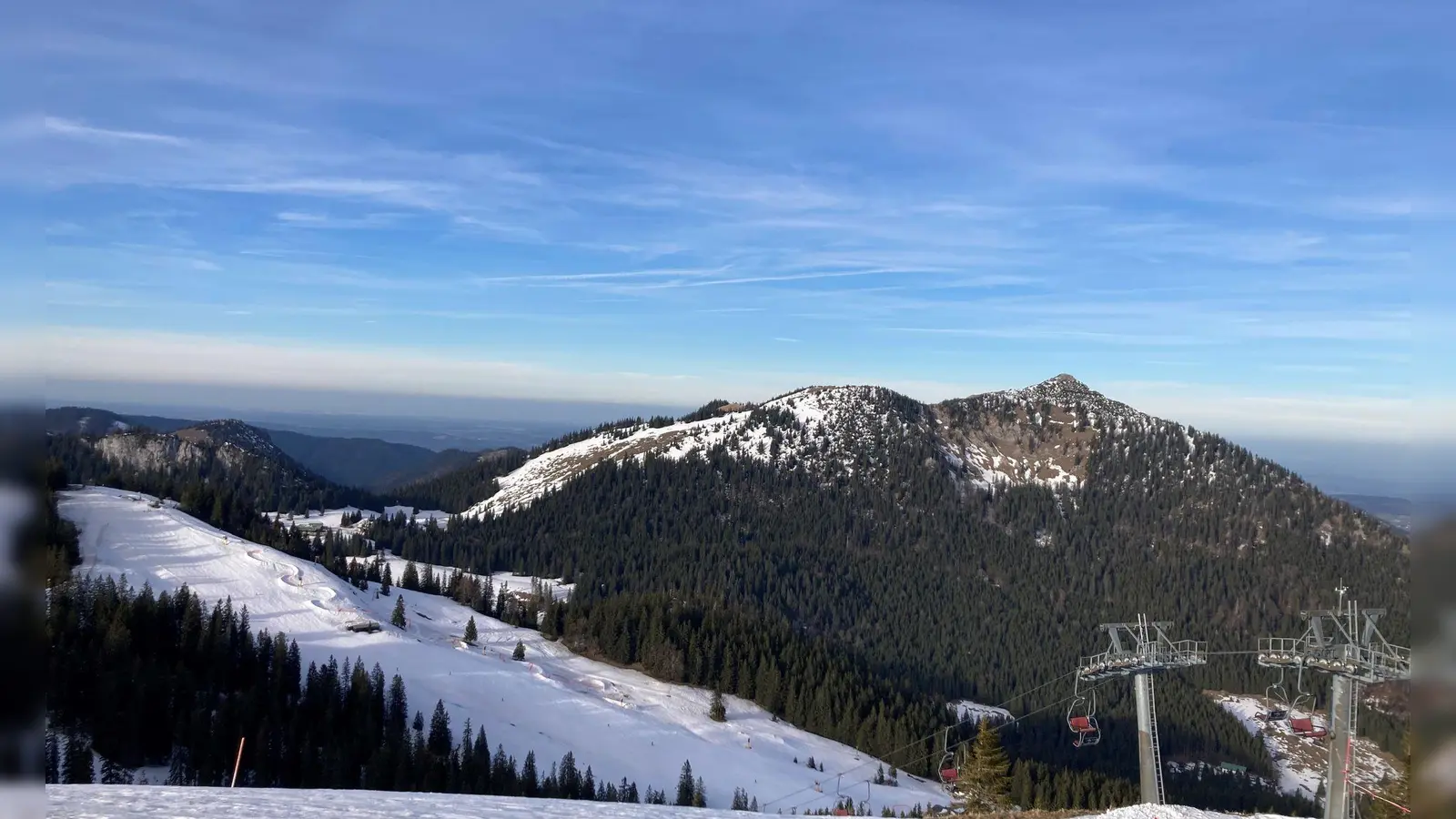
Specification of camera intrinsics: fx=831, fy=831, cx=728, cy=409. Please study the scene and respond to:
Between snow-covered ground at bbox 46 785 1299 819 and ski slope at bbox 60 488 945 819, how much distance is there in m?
48.0

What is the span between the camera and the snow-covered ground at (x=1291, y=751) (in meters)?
112

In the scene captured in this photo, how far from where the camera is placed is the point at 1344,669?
2573 centimetres

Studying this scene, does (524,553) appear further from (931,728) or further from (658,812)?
(658,812)

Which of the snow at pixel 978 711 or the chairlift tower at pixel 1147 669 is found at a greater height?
the chairlift tower at pixel 1147 669

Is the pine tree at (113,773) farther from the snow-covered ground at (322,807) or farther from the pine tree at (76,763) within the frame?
the snow-covered ground at (322,807)

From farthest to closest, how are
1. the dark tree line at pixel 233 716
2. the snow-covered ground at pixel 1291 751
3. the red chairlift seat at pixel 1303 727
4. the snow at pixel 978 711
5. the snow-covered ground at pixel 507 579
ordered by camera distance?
the snow-covered ground at pixel 507 579 < the snow at pixel 978 711 < the snow-covered ground at pixel 1291 751 < the dark tree line at pixel 233 716 < the red chairlift seat at pixel 1303 727

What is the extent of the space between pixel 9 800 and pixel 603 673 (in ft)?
316

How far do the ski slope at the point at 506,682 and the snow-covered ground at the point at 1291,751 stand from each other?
6944 centimetres

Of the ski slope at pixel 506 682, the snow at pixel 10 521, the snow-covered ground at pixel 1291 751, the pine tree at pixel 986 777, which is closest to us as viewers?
the snow at pixel 10 521

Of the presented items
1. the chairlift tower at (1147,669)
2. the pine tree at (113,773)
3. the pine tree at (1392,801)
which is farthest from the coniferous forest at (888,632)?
the chairlift tower at (1147,669)

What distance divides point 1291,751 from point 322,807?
151 metres

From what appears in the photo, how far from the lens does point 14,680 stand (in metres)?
6.15

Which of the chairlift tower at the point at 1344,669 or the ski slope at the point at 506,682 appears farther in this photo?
the ski slope at the point at 506,682

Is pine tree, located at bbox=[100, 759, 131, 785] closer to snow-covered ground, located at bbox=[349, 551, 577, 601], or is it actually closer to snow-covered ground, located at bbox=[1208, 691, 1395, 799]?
snow-covered ground, located at bbox=[349, 551, 577, 601]
